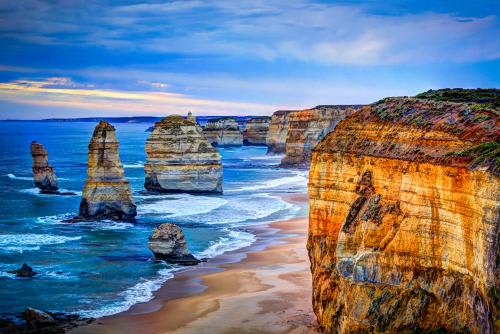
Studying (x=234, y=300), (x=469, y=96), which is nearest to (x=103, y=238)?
(x=234, y=300)

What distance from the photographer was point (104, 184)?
2008 inches

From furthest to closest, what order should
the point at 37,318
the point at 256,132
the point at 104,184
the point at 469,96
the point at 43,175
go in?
the point at 256,132 → the point at 43,175 → the point at 104,184 → the point at 469,96 → the point at 37,318

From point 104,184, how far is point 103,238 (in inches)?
252

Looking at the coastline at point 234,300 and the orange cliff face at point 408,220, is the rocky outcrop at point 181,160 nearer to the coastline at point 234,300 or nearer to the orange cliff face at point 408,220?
the coastline at point 234,300

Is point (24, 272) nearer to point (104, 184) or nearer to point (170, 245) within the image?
point (170, 245)

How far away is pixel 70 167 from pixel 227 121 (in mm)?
69075

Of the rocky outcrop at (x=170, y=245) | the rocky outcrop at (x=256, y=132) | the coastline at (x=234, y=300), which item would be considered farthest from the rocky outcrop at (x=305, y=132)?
the rocky outcrop at (x=256, y=132)

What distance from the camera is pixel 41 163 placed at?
2707 inches

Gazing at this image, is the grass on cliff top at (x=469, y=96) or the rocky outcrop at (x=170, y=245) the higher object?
the grass on cliff top at (x=469, y=96)

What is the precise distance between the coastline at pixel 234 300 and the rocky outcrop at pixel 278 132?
9119 centimetres

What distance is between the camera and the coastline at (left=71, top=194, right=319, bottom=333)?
2689 centimetres

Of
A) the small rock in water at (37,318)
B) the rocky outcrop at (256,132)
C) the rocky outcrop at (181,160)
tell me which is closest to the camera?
the small rock in water at (37,318)

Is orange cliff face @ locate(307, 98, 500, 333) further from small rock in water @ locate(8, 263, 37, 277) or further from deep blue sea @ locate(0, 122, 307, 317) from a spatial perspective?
small rock in water @ locate(8, 263, 37, 277)

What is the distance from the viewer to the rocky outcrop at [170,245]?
3784 centimetres
